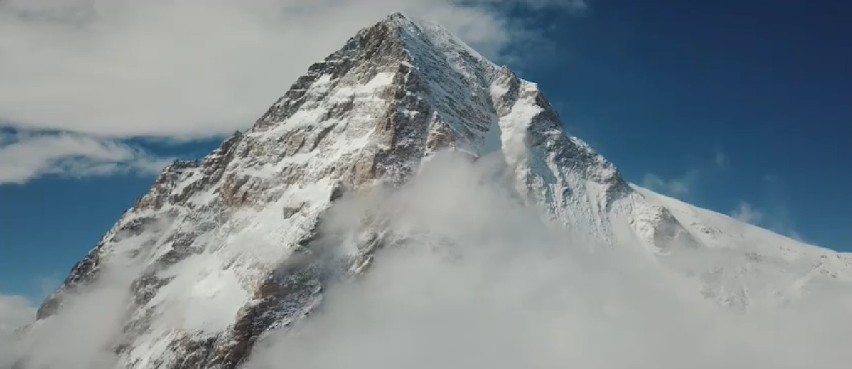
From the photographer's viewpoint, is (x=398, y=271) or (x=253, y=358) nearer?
(x=253, y=358)

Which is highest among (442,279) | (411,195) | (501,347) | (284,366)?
(411,195)

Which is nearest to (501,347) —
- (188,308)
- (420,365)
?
(420,365)

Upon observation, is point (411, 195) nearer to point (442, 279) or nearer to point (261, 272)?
point (442, 279)

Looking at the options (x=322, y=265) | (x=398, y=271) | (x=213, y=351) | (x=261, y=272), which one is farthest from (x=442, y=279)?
(x=213, y=351)

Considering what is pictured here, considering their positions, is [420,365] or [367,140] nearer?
[420,365]

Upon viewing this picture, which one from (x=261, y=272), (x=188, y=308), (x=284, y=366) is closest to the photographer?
(x=284, y=366)

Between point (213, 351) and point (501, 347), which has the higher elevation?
point (501, 347)

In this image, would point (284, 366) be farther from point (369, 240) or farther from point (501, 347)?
point (501, 347)

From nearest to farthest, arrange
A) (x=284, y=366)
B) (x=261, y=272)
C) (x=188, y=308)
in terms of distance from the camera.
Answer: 1. (x=284, y=366)
2. (x=261, y=272)
3. (x=188, y=308)

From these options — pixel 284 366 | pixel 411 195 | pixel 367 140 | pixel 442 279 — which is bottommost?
pixel 284 366
